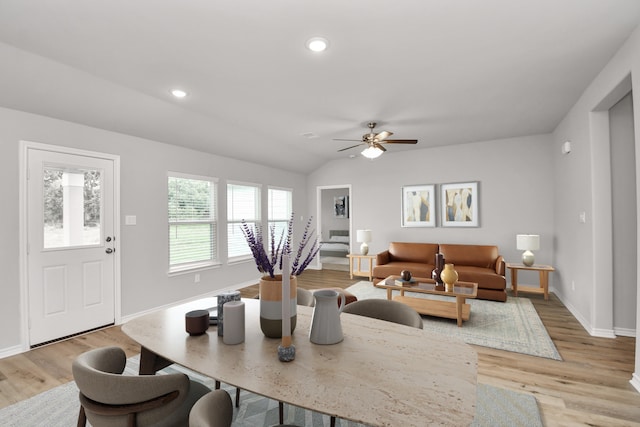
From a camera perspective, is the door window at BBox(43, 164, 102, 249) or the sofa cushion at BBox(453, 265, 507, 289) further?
the sofa cushion at BBox(453, 265, 507, 289)

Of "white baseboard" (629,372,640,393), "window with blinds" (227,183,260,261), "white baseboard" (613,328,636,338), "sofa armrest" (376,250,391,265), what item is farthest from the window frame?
"white baseboard" (613,328,636,338)

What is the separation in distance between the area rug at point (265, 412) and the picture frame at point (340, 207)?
8229 mm

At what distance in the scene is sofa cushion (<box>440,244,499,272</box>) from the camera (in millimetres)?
4934

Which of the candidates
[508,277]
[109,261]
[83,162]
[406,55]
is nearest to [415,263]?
[508,277]

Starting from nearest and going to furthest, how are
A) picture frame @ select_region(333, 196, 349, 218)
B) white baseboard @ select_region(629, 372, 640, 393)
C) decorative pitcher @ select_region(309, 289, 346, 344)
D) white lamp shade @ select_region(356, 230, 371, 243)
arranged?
decorative pitcher @ select_region(309, 289, 346, 344), white baseboard @ select_region(629, 372, 640, 393), white lamp shade @ select_region(356, 230, 371, 243), picture frame @ select_region(333, 196, 349, 218)

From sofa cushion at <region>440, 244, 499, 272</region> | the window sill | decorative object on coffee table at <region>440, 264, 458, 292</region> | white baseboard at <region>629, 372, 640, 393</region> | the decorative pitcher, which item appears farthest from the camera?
sofa cushion at <region>440, 244, 499, 272</region>

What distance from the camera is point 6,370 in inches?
98.0

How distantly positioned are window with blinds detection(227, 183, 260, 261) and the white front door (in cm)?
193

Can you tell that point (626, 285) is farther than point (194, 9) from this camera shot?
Yes

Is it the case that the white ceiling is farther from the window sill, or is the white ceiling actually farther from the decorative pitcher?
the window sill

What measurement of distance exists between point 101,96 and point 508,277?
6226 millimetres

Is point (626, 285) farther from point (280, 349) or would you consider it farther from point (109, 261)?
point (109, 261)

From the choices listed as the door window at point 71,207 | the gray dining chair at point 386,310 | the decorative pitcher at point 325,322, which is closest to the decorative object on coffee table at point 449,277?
the gray dining chair at point 386,310

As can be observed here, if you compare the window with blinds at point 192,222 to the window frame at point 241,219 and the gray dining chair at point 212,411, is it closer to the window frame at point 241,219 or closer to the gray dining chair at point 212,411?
the window frame at point 241,219
